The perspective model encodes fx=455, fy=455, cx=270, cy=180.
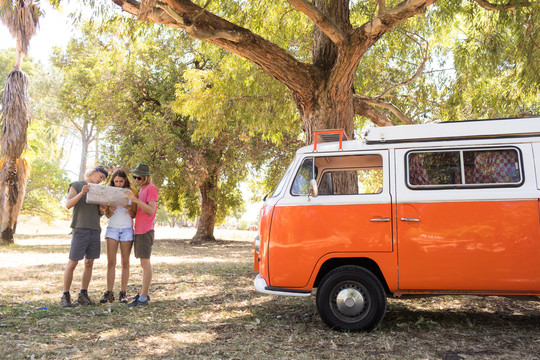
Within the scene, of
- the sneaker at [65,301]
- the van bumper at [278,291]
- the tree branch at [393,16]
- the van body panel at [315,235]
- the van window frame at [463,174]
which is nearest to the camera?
the van window frame at [463,174]

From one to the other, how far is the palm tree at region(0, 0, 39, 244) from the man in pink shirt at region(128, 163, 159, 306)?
13.9m

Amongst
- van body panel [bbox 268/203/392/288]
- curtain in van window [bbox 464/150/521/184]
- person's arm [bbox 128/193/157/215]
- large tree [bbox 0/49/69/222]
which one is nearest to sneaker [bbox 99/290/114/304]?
person's arm [bbox 128/193/157/215]

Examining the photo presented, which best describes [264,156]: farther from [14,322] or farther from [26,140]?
[14,322]

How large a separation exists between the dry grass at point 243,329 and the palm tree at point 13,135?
35.7ft

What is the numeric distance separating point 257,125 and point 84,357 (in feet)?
32.7

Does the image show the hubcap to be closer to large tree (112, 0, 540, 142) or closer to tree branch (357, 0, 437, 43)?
large tree (112, 0, 540, 142)

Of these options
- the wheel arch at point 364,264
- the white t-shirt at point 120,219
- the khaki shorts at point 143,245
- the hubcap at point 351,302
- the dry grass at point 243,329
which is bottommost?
the dry grass at point 243,329

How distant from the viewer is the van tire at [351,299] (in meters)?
5.60

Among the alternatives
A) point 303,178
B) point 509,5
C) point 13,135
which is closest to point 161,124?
point 13,135

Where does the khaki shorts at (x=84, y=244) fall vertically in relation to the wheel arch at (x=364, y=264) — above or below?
above

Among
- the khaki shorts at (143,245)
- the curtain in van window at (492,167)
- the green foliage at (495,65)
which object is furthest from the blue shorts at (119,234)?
the green foliage at (495,65)

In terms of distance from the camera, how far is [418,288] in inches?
219

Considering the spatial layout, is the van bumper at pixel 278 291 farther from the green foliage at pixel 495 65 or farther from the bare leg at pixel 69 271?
the green foliage at pixel 495 65

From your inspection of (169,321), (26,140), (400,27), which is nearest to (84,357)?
(169,321)
